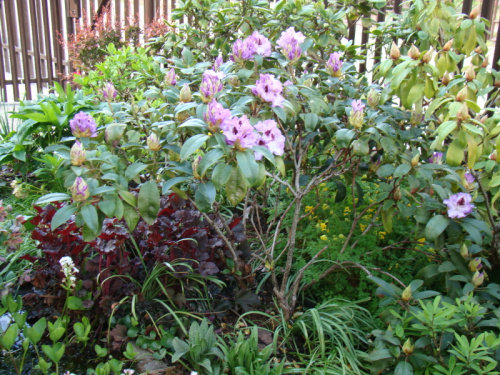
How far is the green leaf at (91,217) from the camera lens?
1329 millimetres

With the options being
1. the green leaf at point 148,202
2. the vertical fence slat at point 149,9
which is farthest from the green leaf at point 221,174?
the vertical fence slat at point 149,9

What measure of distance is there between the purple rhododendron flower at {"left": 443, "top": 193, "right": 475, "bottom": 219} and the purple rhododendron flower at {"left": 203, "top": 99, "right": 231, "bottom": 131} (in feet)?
2.69

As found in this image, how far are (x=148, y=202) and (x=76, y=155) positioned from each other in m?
0.27

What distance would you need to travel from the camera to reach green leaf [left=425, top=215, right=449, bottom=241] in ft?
5.14

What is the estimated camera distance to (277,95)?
1.56 metres

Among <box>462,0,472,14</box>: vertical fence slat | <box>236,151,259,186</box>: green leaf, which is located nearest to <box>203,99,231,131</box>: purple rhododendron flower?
<box>236,151,259,186</box>: green leaf

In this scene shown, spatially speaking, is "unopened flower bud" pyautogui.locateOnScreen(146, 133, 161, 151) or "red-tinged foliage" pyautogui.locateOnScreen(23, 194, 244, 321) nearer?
"unopened flower bud" pyautogui.locateOnScreen(146, 133, 161, 151)

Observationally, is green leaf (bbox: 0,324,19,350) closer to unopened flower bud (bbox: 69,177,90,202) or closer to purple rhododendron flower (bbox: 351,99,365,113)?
unopened flower bud (bbox: 69,177,90,202)

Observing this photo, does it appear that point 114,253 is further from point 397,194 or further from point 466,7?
point 466,7

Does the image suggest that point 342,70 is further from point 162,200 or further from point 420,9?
point 162,200

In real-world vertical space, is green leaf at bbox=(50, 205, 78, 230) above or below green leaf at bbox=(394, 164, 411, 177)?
below

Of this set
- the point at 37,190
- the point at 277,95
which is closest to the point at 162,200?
the point at 277,95

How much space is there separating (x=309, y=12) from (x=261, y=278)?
1.34 metres

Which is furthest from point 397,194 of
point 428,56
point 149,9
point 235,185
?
point 149,9
